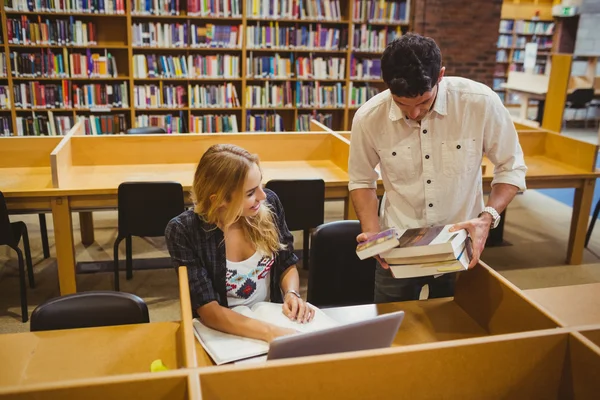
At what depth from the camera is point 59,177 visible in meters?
3.43

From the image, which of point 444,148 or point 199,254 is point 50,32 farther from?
point 444,148

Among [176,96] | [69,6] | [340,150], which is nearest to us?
[340,150]

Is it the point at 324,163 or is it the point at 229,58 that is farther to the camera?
the point at 229,58

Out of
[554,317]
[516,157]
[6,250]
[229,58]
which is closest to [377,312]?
[554,317]

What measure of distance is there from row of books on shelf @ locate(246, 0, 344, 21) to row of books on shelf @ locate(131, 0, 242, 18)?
0.18 meters

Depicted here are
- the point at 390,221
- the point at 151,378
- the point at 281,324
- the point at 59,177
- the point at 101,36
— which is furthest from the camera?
the point at 101,36

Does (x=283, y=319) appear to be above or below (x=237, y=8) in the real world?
below

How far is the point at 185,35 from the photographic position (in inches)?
246

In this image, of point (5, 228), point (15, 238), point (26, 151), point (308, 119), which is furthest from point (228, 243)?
point (308, 119)

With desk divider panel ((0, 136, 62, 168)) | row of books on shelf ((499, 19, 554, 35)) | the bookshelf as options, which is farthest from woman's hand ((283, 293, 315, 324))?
row of books on shelf ((499, 19, 554, 35))

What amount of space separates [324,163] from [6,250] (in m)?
2.52

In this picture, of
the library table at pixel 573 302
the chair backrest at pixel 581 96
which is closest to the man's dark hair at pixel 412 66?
the library table at pixel 573 302

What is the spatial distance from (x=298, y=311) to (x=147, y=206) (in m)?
1.87

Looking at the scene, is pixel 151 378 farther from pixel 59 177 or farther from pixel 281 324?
pixel 59 177
